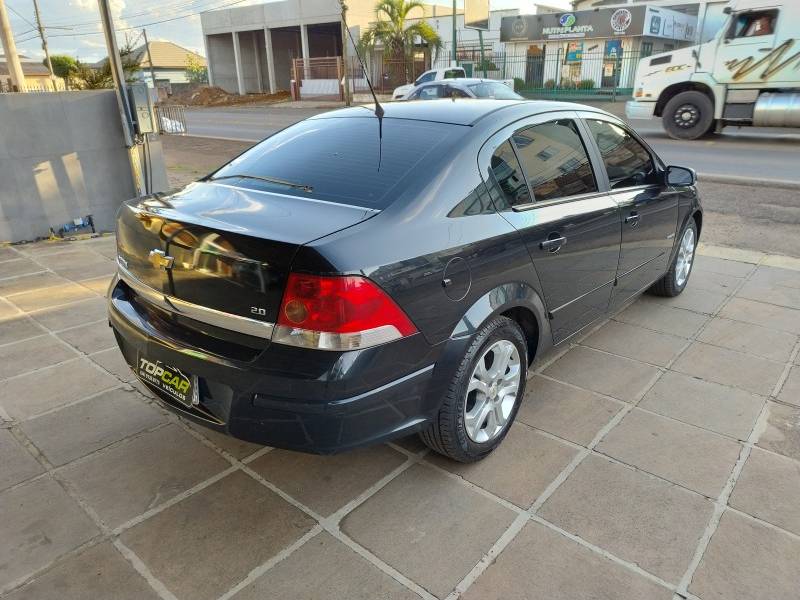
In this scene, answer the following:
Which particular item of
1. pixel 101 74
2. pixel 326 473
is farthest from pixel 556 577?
pixel 101 74

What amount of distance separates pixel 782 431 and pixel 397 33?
36256 mm

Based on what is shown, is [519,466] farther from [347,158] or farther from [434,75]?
[434,75]

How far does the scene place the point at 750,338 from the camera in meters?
4.21

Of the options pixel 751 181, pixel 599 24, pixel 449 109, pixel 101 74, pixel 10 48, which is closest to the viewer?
pixel 449 109

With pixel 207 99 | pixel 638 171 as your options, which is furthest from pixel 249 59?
pixel 638 171

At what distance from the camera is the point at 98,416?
3230 millimetres

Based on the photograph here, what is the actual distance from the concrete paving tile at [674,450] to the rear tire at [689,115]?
14.3m

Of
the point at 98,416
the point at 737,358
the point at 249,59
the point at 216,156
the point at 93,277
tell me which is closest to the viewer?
the point at 98,416

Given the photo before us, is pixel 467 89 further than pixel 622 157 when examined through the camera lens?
Yes

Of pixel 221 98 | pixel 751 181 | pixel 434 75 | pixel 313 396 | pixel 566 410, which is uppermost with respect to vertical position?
pixel 434 75

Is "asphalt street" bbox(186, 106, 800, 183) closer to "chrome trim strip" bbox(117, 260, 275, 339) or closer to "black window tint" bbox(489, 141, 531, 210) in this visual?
"black window tint" bbox(489, 141, 531, 210)

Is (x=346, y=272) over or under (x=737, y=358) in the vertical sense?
over

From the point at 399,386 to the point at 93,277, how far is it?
4251 mm

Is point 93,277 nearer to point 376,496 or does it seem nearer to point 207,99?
point 376,496
